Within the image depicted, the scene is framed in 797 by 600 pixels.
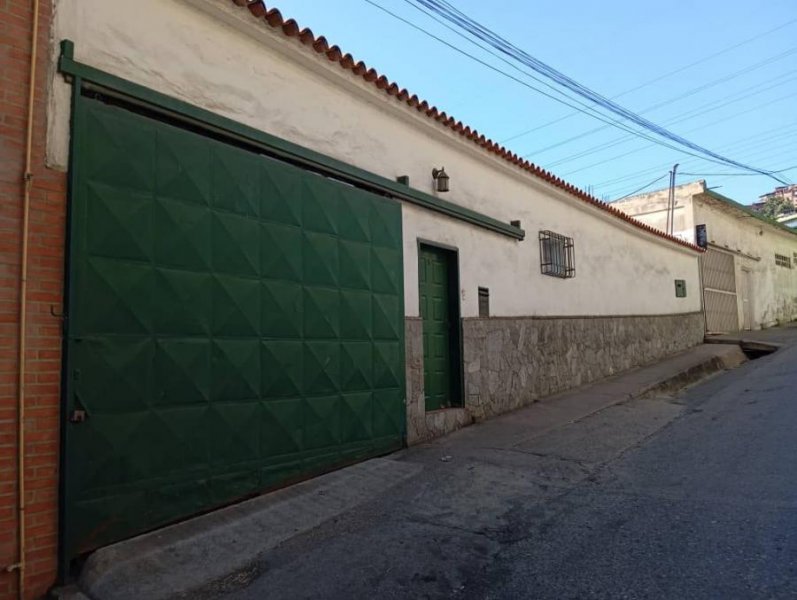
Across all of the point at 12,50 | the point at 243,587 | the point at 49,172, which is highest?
the point at 12,50

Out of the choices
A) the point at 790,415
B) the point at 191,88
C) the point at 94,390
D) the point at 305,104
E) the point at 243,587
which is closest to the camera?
the point at 243,587

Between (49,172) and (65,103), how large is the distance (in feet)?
1.64

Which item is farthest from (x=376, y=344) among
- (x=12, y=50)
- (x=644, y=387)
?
(x=644, y=387)

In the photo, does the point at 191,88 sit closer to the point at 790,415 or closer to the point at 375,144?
the point at 375,144

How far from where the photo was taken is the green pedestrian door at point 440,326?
288 inches

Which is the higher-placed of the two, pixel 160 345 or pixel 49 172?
pixel 49 172

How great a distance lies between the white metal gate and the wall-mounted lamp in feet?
44.2

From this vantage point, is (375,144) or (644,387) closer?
(375,144)

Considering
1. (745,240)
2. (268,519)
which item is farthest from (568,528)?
(745,240)

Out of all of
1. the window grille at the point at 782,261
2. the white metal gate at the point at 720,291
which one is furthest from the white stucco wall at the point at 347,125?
the window grille at the point at 782,261

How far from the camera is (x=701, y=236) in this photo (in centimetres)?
1770

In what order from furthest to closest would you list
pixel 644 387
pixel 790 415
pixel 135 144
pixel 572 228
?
pixel 572 228
pixel 644 387
pixel 790 415
pixel 135 144

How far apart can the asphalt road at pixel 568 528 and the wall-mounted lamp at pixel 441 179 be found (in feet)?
10.7

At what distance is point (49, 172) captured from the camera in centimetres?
364
